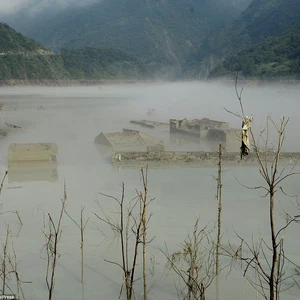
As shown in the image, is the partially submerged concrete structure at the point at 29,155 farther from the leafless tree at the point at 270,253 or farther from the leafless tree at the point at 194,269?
the leafless tree at the point at 270,253

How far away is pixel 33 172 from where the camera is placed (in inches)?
448

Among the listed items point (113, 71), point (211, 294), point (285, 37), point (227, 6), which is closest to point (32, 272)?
point (211, 294)

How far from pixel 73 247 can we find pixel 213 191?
391 cm

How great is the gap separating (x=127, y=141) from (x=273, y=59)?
32414mm

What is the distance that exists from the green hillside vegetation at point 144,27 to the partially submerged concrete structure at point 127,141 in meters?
76.5

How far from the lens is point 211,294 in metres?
5.23

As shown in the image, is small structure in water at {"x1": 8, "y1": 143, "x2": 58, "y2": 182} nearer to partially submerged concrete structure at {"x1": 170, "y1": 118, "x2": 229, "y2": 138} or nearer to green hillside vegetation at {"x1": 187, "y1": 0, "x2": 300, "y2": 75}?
partially submerged concrete structure at {"x1": 170, "y1": 118, "x2": 229, "y2": 138}

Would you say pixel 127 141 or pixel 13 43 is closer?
pixel 127 141

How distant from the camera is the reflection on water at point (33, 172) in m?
10.7

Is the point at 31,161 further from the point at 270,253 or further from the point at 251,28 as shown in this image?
the point at 251,28

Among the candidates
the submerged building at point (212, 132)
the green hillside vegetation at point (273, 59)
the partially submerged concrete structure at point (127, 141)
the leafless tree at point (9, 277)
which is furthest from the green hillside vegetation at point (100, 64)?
the leafless tree at point (9, 277)

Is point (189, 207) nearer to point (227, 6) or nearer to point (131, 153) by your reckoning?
point (131, 153)

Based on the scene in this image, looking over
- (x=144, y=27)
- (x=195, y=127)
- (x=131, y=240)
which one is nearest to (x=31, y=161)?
(x=131, y=240)

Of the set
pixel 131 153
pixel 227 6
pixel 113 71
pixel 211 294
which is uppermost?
pixel 227 6
